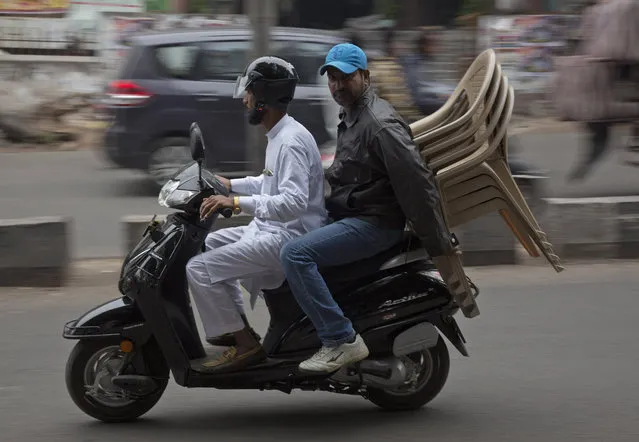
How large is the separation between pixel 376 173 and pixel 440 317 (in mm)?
766

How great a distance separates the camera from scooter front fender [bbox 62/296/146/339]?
493 centimetres

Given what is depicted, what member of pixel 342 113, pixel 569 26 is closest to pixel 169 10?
pixel 569 26

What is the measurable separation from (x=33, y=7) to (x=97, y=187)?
5795 mm

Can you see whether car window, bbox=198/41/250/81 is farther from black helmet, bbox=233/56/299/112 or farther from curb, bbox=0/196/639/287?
black helmet, bbox=233/56/299/112

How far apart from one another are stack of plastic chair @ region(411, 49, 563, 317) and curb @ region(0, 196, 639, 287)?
3221 millimetres

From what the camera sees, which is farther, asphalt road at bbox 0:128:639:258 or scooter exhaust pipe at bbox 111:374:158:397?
asphalt road at bbox 0:128:639:258

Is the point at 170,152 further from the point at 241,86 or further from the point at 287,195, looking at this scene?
the point at 287,195

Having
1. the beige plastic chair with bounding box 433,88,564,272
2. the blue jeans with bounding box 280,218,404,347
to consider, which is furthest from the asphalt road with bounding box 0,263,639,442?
the beige plastic chair with bounding box 433,88,564,272

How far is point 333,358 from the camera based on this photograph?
4.87 meters

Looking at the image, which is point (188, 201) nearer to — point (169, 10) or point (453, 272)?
point (453, 272)

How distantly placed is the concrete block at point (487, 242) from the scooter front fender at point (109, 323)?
3882 mm

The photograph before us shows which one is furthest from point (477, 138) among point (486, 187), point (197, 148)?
point (197, 148)

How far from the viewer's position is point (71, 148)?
16.3 meters

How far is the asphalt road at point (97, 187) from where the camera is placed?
432 inches
